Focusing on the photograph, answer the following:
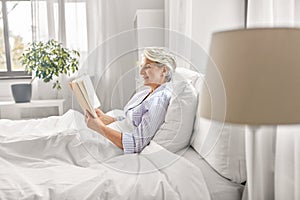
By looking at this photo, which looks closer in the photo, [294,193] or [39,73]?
[294,193]

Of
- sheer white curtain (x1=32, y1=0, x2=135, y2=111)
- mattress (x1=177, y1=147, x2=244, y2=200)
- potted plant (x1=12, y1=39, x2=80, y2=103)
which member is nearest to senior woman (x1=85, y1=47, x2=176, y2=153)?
mattress (x1=177, y1=147, x2=244, y2=200)

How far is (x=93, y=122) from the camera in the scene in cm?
109

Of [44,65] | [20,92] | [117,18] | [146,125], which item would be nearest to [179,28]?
[117,18]

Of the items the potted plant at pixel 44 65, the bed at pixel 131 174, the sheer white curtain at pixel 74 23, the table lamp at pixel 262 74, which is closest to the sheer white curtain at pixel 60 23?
the sheer white curtain at pixel 74 23

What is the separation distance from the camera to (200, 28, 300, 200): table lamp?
79 cm

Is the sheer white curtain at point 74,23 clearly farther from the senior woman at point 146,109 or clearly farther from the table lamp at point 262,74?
the table lamp at point 262,74

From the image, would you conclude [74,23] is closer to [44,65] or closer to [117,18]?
[117,18]

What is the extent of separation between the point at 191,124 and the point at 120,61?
35 centimetres

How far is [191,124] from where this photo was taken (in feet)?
3.95

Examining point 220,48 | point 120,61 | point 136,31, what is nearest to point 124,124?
point 120,61

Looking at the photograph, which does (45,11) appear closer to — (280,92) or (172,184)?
(172,184)

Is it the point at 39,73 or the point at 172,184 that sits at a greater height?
the point at 39,73

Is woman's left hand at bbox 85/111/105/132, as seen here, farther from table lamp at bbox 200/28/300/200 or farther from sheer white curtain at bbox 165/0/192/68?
table lamp at bbox 200/28/300/200

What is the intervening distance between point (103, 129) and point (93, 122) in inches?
1.9
